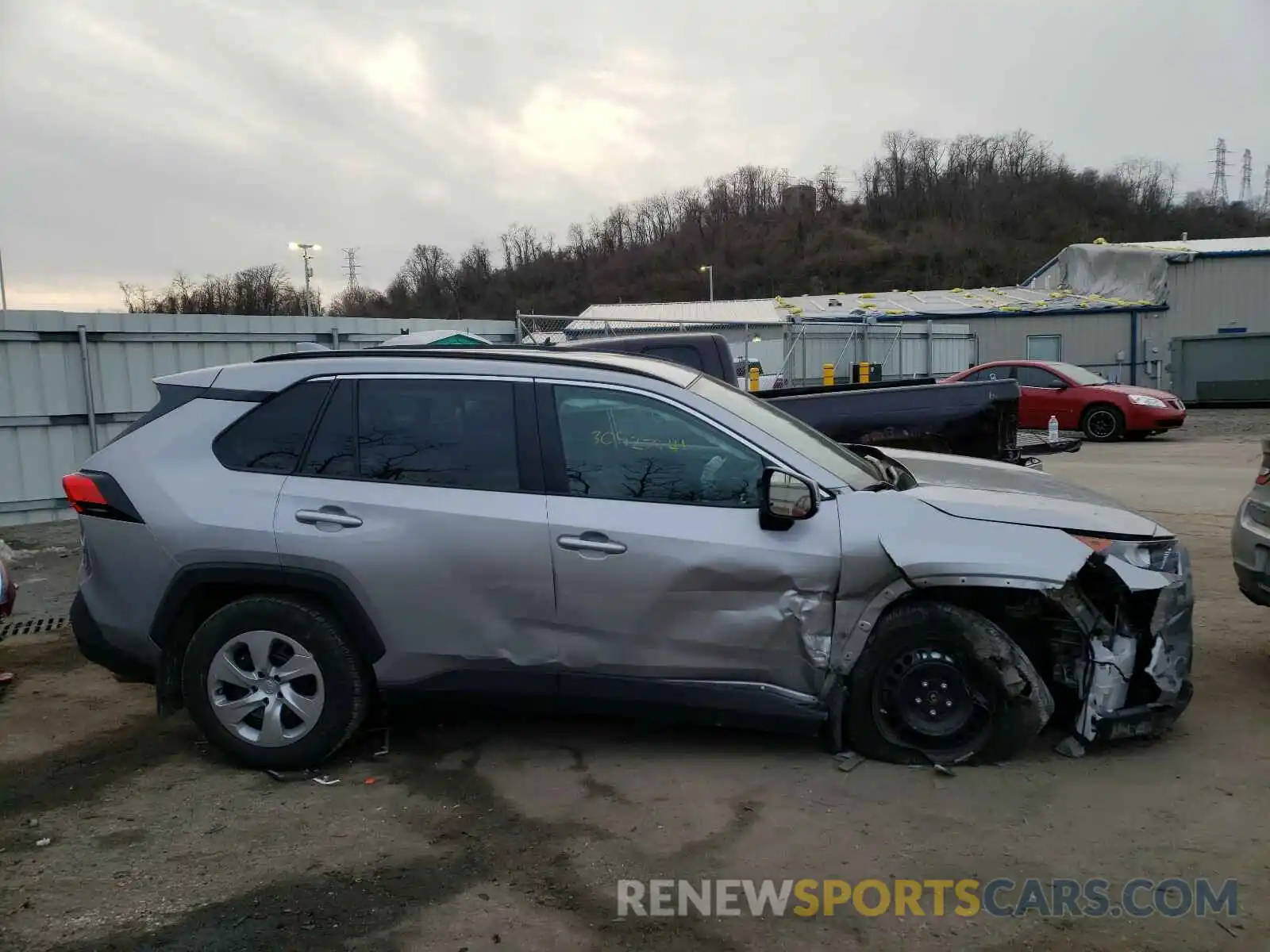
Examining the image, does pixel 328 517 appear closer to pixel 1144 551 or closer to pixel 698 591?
A: pixel 698 591

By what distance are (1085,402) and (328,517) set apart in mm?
16659

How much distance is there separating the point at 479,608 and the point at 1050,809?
93.8 inches

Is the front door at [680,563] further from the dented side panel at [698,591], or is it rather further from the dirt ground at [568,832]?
the dirt ground at [568,832]

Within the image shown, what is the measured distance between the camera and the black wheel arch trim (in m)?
3.91

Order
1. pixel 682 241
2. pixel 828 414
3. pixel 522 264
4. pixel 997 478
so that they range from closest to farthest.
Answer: pixel 997 478
pixel 828 414
pixel 522 264
pixel 682 241

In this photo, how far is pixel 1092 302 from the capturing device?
31.3 m

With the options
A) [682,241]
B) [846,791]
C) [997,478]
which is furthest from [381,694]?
[682,241]

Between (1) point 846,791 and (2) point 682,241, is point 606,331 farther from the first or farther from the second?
(2) point 682,241

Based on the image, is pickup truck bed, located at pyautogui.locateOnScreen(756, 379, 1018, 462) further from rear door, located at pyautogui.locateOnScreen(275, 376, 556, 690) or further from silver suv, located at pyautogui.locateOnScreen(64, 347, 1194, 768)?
rear door, located at pyautogui.locateOnScreen(275, 376, 556, 690)

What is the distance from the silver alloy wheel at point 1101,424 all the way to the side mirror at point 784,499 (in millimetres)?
15682

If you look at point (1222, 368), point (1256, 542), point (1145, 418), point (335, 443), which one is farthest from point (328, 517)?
point (1222, 368)

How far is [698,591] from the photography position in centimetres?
370

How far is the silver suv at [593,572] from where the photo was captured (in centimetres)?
370

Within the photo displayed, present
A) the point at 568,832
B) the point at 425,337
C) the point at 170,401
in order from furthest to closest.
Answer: the point at 425,337, the point at 170,401, the point at 568,832
